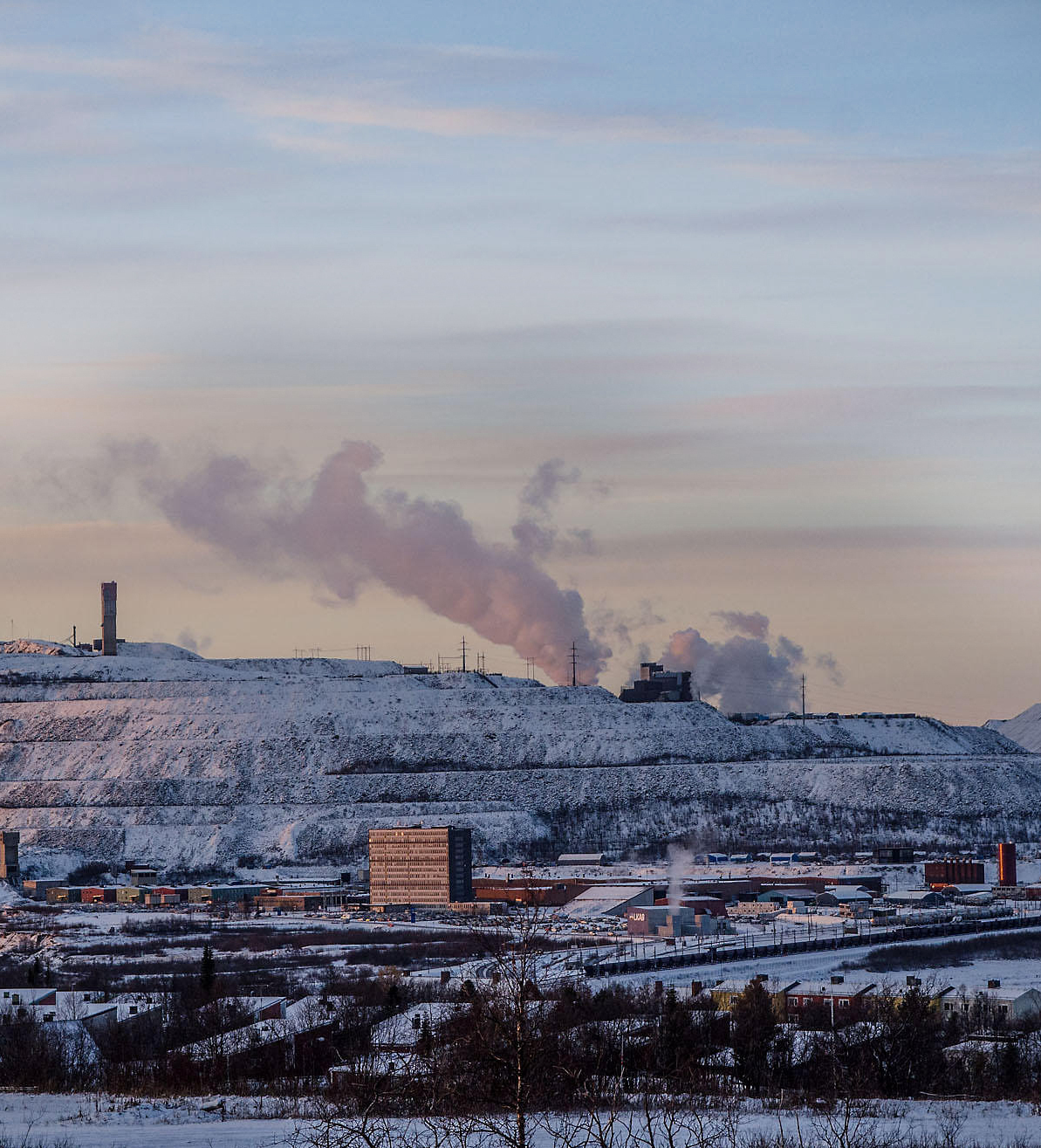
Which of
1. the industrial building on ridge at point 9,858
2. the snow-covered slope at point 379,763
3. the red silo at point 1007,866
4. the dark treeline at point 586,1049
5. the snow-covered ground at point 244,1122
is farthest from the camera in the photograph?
the snow-covered slope at point 379,763

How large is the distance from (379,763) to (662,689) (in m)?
26.7

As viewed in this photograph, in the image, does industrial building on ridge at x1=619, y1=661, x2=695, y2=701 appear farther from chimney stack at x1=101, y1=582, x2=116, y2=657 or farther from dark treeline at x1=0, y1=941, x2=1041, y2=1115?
dark treeline at x1=0, y1=941, x2=1041, y2=1115

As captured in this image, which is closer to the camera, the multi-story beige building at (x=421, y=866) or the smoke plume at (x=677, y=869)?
the smoke plume at (x=677, y=869)

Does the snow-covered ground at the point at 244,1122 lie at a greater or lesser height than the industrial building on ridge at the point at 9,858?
greater

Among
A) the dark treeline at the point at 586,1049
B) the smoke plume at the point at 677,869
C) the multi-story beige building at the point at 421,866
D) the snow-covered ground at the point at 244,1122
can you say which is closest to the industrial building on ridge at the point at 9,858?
the multi-story beige building at the point at 421,866

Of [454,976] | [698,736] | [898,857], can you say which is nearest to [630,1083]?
[454,976]

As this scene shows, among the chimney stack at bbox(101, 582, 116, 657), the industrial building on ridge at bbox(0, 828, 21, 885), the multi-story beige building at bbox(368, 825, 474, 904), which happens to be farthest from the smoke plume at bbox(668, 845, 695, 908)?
the chimney stack at bbox(101, 582, 116, 657)

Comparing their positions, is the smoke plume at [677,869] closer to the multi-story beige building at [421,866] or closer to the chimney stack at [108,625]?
the multi-story beige building at [421,866]

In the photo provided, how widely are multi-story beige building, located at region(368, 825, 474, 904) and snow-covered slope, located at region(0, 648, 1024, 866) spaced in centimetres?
1663

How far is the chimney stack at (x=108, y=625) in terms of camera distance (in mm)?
158625

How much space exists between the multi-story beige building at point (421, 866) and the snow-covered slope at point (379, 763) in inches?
655

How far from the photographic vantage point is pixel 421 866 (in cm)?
10475

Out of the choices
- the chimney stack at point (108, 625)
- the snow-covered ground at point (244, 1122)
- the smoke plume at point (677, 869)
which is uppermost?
the chimney stack at point (108, 625)

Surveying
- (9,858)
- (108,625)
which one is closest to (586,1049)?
(9,858)
